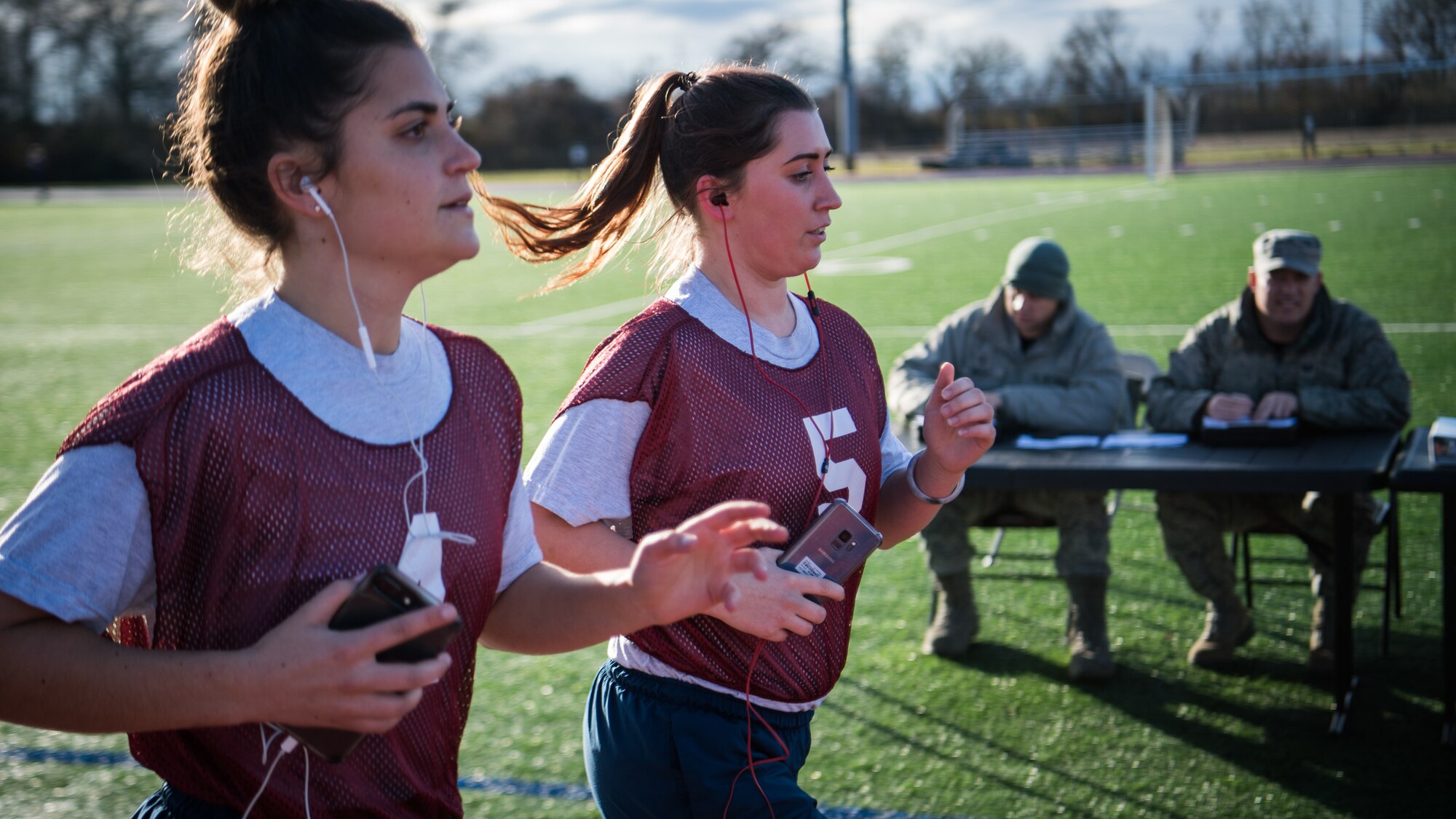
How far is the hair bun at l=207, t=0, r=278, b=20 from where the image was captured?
5.23ft

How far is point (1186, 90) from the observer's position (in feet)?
146

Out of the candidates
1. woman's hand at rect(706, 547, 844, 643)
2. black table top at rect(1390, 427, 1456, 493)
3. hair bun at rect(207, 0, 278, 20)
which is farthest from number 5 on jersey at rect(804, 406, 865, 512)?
black table top at rect(1390, 427, 1456, 493)

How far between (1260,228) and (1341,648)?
650 inches

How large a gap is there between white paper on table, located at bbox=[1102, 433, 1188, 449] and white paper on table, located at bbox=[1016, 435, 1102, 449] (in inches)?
1.7

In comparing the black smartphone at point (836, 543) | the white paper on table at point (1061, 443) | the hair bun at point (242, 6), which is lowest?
the white paper on table at point (1061, 443)

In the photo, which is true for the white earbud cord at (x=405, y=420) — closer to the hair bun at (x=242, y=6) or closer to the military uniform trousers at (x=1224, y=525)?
the hair bun at (x=242, y=6)

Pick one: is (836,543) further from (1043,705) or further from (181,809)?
(1043,705)

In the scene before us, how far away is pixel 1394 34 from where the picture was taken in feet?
132

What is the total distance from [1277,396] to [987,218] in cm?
1981

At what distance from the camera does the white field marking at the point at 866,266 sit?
16547 millimetres

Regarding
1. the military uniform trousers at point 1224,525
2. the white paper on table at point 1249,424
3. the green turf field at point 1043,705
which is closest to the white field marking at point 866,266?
the green turf field at point 1043,705

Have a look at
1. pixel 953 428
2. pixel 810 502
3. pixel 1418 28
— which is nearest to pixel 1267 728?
pixel 953 428

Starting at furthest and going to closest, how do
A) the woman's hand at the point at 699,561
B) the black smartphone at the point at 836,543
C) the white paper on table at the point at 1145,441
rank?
the white paper on table at the point at 1145,441, the black smartphone at the point at 836,543, the woman's hand at the point at 699,561

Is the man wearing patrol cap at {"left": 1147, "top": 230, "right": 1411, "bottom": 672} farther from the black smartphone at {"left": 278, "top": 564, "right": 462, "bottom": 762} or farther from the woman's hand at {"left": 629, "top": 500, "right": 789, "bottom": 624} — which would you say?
the black smartphone at {"left": 278, "top": 564, "right": 462, "bottom": 762}
